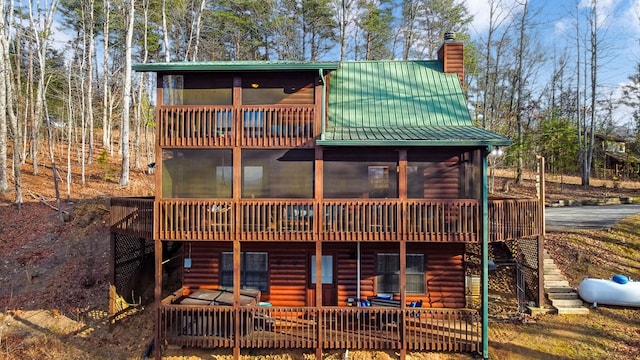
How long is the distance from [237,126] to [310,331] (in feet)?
20.1

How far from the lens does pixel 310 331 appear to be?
31.9ft

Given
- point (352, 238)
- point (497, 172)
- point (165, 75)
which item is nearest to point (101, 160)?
point (165, 75)

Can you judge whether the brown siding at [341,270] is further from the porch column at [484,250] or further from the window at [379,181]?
the window at [379,181]

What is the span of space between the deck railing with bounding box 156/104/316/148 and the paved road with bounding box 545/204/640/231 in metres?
11.8

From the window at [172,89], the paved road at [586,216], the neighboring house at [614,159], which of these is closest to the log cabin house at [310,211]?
the window at [172,89]

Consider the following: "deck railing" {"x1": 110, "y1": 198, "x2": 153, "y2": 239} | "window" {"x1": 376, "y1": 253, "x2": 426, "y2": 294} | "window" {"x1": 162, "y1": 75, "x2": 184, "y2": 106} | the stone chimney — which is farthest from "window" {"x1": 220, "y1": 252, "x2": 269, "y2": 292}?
the stone chimney

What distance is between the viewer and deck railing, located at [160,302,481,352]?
30.3 feet

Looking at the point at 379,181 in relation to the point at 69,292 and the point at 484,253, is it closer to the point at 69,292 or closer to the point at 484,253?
the point at 484,253

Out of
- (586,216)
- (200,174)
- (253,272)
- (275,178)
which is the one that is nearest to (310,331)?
(253,272)

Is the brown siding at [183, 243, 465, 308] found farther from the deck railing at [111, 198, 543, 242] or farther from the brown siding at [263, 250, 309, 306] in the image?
the deck railing at [111, 198, 543, 242]

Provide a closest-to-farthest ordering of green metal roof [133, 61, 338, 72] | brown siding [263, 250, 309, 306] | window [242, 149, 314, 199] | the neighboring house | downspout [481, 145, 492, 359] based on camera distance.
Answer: downspout [481, 145, 492, 359] → green metal roof [133, 61, 338, 72] → window [242, 149, 314, 199] → brown siding [263, 250, 309, 306] → the neighboring house

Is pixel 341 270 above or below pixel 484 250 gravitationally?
below

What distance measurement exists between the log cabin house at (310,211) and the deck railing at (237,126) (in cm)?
4

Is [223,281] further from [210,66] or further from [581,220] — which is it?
[581,220]
